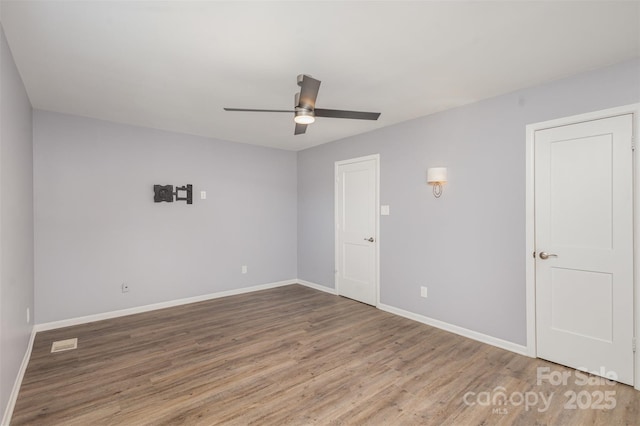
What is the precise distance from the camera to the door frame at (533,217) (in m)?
2.43

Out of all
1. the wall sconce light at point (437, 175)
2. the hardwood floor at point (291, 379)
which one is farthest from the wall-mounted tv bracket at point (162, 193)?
the wall sconce light at point (437, 175)

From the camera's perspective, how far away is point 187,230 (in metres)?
4.76

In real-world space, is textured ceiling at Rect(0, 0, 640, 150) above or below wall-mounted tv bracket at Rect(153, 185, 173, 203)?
above

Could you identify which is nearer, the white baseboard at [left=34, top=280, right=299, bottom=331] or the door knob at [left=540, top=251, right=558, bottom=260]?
the door knob at [left=540, top=251, right=558, bottom=260]

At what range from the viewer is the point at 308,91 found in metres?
2.29

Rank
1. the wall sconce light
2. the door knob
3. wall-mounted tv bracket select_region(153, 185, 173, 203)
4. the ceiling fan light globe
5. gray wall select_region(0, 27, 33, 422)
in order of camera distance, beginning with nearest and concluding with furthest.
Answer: gray wall select_region(0, 27, 33, 422), the ceiling fan light globe, the door knob, the wall sconce light, wall-mounted tv bracket select_region(153, 185, 173, 203)

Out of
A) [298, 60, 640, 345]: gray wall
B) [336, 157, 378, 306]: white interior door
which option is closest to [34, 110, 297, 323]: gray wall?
[336, 157, 378, 306]: white interior door

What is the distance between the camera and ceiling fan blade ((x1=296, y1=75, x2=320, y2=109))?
219 cm

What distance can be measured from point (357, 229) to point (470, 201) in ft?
5.93

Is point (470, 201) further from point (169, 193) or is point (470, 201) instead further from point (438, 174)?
point (169, 193)

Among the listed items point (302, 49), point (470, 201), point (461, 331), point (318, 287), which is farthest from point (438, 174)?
point (318, 287)

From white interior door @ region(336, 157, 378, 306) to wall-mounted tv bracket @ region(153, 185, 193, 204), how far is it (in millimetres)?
2316

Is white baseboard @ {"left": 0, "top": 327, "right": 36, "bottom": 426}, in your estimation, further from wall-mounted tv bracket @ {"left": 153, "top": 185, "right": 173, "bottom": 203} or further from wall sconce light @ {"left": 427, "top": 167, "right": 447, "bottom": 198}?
wall sconce light @ {"left": 427, "top": 167, "right": 447, "bottom": 198}

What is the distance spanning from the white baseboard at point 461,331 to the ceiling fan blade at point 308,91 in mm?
2936
